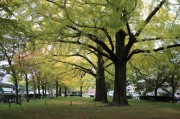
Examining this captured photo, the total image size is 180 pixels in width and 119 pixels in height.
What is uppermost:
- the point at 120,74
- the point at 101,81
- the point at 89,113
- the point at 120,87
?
the point at 120,74

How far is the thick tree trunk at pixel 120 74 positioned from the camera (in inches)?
865

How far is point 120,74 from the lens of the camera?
2244 cm

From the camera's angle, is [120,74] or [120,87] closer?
[120,87]

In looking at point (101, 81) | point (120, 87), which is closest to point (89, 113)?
point (120, 87)

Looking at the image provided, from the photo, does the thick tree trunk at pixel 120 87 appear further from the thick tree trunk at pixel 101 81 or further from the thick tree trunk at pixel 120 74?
the thick tree trunk at pixel 101 81

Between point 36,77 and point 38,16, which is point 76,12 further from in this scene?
point 36,77

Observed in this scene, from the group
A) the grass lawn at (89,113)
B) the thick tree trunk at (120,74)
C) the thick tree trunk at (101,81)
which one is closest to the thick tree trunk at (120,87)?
the thick tree trunk at (120,74)

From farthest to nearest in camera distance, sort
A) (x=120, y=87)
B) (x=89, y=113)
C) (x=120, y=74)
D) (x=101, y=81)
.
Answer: (x=101, y=81), (x=120, y=74), (x=120, y=87), (x=89, y=113)

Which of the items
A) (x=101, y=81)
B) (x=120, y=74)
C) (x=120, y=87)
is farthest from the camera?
(x=101, y=81)

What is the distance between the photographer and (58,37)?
67.3ft

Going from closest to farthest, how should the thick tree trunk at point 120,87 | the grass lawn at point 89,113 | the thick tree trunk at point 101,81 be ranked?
1. the grass lawn at point 89,113
2. the thick tree trunk at point 120,87
3. the thick tree trunk at point 101,81

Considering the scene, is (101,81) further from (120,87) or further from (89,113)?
(89,113)

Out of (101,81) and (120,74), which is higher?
(120,74)

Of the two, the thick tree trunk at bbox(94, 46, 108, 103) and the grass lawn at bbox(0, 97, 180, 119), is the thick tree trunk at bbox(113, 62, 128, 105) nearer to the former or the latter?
the grass lawn at bbox(0, 97, 180, 119)
